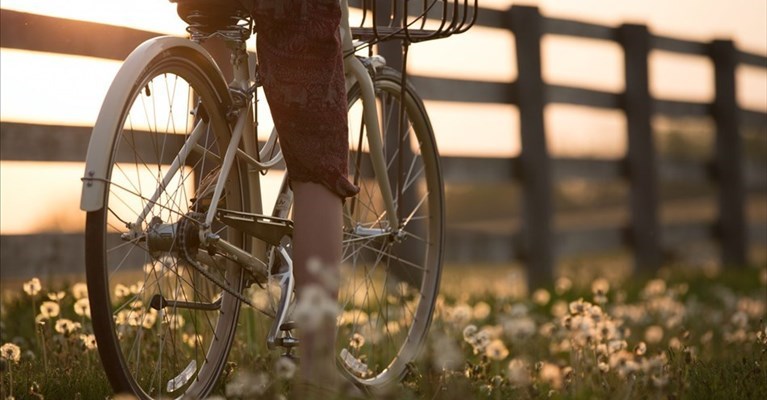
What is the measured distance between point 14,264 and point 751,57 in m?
7.52

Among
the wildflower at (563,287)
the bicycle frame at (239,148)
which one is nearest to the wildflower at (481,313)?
the wildflower at (563,287)

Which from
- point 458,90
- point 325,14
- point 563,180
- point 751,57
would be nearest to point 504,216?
point 751,57

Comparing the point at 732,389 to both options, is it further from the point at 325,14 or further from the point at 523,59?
the point at 523,59

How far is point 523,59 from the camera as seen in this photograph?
743 cm

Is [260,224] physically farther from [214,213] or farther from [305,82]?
[305,82]

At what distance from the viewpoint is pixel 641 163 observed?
862cm

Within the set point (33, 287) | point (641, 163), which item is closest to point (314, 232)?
point (33, 287)

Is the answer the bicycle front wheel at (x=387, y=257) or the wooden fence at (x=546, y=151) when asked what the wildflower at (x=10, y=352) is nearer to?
the bicycle front wheel at (x=387, y=257)

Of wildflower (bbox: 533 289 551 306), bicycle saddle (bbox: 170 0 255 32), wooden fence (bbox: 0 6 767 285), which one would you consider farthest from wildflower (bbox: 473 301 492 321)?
bicycle saddle (bbox: 170 0 255 32)

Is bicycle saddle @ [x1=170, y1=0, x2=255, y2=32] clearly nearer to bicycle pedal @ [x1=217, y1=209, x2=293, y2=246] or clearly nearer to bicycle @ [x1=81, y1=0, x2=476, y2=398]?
bicycle @ [x1=81, y1=0, x2=476, y2=398]

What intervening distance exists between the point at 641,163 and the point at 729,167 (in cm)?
159

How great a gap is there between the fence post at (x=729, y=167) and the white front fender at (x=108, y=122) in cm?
830

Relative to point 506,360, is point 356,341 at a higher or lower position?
higher

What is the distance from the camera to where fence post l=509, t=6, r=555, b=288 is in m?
7.38
